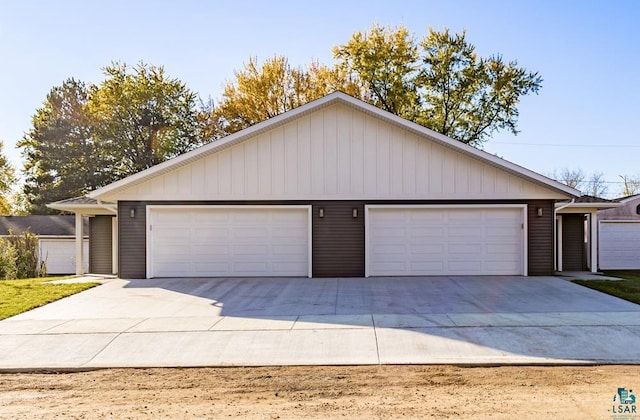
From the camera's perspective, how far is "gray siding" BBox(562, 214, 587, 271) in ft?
52.7

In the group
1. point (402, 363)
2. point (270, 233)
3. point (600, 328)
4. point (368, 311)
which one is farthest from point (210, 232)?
point (600, 328)

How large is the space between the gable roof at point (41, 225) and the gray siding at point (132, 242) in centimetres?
1025

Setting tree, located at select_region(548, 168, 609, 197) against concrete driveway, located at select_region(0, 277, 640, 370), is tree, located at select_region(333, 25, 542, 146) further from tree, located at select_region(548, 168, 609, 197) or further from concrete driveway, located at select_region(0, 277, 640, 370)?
tree, located at select_region(548, 168, 609, 197)

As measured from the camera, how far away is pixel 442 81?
1061 inches

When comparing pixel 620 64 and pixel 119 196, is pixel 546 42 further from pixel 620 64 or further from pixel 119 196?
pixel 119 196

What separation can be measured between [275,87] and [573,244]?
18.1 meters

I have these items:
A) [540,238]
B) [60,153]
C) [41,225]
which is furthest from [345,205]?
[60,153]

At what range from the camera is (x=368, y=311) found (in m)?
9.02

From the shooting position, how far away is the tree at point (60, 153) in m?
34.3

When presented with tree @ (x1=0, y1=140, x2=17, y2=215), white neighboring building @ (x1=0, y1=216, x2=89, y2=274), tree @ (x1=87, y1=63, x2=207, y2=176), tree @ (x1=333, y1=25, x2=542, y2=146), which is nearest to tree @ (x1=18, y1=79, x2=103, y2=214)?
tree @ (x1=87, y1=63, x2=207, y2=176)

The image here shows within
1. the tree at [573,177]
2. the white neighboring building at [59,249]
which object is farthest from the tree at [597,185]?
the white neighboring building at [59,249]

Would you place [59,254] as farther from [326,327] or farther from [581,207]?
[581,207]

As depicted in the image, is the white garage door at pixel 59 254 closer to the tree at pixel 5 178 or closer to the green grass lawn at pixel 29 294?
the green grass lawn at pixel 29 294

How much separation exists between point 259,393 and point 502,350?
3366 mm
